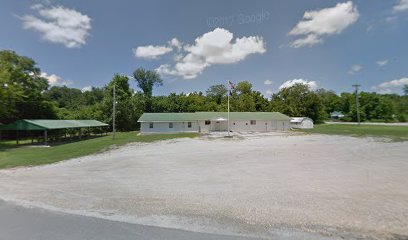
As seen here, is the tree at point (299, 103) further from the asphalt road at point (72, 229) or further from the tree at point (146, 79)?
the asphalt road at point (72, 229)

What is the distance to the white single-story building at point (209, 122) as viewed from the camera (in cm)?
3659

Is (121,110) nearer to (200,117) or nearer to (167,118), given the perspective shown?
(167,118)

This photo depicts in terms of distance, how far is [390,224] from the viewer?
434 centimetres

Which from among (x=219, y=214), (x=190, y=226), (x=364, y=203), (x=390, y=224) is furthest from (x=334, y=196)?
(x=190, y=226)

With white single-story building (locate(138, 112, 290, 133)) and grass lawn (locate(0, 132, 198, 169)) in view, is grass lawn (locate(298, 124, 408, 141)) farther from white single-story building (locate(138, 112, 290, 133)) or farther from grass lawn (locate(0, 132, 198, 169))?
grass lawn (locate(0, 132, 198, 169))

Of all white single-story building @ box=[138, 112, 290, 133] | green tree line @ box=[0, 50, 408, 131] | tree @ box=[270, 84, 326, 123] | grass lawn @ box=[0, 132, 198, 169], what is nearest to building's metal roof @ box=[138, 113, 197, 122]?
white single-story building @ box=[138, 112, 290, 133]

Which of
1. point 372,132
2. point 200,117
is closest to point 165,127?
point 200,117

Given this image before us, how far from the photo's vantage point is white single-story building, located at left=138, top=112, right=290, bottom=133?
120 feet

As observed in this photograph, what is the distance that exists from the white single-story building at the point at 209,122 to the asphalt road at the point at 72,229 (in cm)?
3161

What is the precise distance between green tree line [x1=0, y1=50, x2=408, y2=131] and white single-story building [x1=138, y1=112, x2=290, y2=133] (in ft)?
29.6

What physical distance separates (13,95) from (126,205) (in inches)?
1132

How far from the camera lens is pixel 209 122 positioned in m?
39.2

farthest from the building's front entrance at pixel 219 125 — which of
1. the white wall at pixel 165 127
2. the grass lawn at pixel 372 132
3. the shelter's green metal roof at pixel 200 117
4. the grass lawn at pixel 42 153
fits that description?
the grass lawn at pixel 42 153

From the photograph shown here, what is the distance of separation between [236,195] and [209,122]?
33.0 meters
